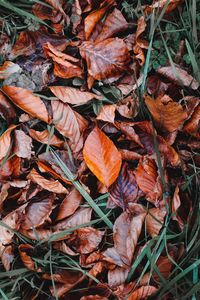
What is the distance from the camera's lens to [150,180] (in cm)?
136

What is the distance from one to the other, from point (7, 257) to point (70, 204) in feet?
0.80

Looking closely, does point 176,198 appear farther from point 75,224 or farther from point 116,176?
point 75,224

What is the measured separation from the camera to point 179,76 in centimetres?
139

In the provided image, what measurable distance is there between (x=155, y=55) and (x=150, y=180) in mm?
383

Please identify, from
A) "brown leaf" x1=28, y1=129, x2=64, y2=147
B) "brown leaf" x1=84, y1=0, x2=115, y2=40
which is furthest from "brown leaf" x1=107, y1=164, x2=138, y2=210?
"brown leaf" x1=84, y1=0, x2=115, y2=40

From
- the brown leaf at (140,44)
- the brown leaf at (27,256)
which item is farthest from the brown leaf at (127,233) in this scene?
the brown leaf at (140,44)

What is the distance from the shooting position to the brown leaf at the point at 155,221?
133 cm

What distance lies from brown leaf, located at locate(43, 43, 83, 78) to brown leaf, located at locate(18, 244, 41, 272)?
52 centimetres

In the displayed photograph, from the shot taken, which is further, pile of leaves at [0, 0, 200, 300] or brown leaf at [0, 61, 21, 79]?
brown leaf at [0, 61, 21, 79]

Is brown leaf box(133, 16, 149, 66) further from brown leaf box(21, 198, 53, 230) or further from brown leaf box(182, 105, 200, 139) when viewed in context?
brown leaf box(21, 198, 53, 230)

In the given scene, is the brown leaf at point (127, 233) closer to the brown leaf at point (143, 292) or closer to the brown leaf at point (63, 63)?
the brown leaf at point (143, 292)

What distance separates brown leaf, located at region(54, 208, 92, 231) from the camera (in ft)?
4.53

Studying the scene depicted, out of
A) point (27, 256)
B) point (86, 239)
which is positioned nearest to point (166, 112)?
point (86, 239)

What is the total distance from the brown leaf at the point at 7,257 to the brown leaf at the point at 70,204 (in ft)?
0.56
